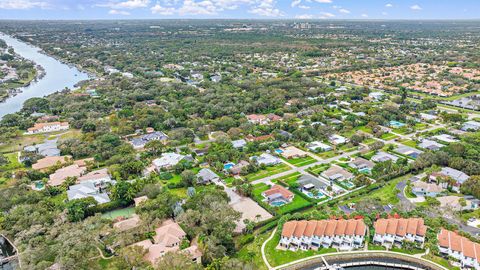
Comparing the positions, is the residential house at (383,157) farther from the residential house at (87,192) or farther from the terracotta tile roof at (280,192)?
the residential house at (87,192)

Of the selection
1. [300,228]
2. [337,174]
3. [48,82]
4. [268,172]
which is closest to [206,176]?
[268,172]

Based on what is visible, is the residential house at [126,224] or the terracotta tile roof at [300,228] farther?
the residential house at [126,224]


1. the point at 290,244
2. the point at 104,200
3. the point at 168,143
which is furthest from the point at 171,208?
the point at 168,143

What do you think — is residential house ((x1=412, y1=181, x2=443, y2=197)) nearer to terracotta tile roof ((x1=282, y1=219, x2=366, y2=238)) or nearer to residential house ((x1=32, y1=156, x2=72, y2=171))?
terracotta tile roof ((x1=282, y1=219, x2=366, y2=238))

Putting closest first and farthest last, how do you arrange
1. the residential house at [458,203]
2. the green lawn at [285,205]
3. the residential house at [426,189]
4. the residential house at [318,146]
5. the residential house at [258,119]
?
1. the residential house at [458,203]
2. the green lawn at [285,205]
3. the residential house at [426,189]
4. the residential house at [318,146]
5. the residential house at [258,119]

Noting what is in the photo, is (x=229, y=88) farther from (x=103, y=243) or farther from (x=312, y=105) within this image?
(x=103, y=243)

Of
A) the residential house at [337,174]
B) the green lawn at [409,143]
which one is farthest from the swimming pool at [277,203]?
the green lawn at [409,143]

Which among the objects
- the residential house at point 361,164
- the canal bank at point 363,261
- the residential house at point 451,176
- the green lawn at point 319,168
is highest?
the residential house at point 451,176

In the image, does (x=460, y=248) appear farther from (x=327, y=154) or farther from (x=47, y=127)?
(x=47, y=127)
